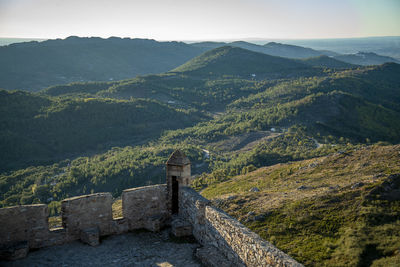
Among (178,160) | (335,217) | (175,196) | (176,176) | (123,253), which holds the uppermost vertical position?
(178,160)

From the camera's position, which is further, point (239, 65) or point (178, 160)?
point (239, 65)

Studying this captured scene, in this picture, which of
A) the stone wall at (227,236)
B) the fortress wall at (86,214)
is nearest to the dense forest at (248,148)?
the stone wall at (227,236)

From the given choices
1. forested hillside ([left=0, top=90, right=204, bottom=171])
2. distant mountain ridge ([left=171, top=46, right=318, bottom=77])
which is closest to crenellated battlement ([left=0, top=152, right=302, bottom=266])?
forested hillside ([left=0, top=90, right=204, bottom=171])

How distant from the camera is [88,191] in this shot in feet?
150

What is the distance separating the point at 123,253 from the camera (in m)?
10.9

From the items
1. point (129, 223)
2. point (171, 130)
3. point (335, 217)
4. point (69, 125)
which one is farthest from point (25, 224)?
point (69, 125)

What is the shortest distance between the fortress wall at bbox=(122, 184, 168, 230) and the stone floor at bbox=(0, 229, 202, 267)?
58 centimetres

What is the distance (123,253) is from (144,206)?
2075 mm

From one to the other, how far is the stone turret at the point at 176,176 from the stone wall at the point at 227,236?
0.51 meters

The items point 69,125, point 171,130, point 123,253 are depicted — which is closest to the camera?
point 123,253

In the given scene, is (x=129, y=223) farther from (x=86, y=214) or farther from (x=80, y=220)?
(x=80, y=220)

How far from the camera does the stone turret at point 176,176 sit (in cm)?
1256

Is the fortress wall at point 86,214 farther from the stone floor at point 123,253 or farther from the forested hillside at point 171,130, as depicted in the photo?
the forested hillside at point 171,130

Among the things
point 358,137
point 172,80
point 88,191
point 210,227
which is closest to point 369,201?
point 210,227
